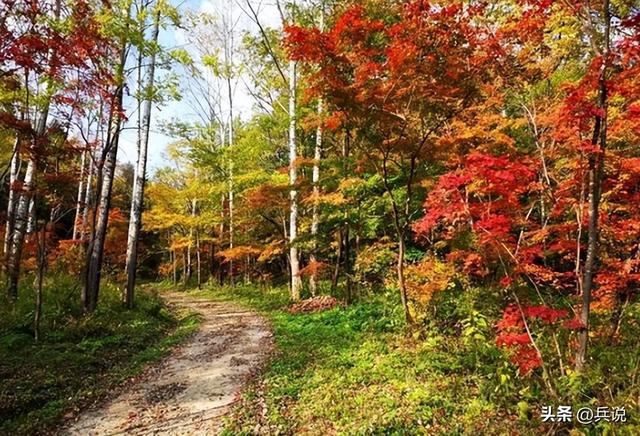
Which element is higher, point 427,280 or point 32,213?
point 32,213

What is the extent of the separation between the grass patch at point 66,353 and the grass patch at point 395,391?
224 centimetres

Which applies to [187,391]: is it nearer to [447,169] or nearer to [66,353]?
[66,353]

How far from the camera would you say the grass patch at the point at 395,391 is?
397 cm

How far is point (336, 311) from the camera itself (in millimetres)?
9492

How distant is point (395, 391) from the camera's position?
4746 millimetres

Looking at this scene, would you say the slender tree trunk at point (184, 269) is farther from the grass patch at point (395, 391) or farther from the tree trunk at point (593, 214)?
the tree trunk at point (593, 214)

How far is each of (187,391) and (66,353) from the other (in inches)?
98.1

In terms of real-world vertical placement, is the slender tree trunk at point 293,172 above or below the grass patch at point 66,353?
above

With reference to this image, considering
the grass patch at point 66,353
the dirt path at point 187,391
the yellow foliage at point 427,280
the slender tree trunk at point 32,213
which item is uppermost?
the slender tree trunk at point 32,213

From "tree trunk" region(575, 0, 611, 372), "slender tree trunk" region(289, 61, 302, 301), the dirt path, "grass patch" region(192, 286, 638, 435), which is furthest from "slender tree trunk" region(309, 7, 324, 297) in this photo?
"tree trunk" region(575, 0, 611, 372)

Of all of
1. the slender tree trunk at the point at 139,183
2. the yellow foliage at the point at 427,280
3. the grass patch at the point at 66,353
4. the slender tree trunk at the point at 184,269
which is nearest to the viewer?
the grass patch at the point at 66,353

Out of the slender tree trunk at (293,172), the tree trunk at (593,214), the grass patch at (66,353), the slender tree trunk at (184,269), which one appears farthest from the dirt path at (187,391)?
the slender tree trunk at (184,269)

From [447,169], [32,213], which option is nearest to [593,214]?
[447,169]

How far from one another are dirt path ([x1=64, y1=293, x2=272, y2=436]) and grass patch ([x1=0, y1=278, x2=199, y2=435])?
1.18 feet
